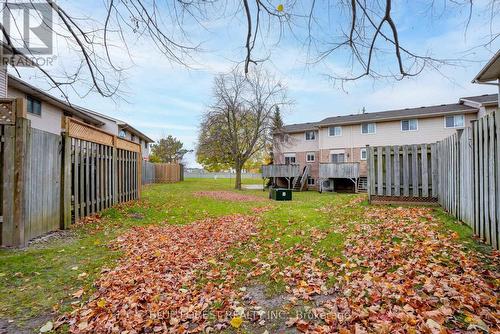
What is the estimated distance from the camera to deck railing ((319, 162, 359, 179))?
21.3 meters

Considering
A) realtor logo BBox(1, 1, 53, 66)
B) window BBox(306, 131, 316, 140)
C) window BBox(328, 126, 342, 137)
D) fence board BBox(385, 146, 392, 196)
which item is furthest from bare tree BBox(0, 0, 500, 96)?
window BBox(306, 131, 316, 140)

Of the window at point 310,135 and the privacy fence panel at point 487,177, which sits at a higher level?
the window at point 310,135

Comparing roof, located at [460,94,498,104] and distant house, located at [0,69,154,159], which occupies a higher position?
roof, located at [460,94,498,104]

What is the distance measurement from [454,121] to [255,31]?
75.9 ft

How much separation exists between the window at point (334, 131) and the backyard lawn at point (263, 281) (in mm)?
19790

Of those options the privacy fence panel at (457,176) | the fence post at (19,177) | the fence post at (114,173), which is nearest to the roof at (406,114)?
the privacy fence panel at (457,176)

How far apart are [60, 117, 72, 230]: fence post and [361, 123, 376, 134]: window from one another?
22.6 m

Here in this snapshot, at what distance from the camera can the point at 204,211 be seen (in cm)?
966

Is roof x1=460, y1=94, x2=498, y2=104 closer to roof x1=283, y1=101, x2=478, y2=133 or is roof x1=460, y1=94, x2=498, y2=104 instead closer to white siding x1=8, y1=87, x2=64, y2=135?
roof x1=283, y1=101, x2=478, y2=133

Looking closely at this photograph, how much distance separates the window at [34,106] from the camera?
552 inches

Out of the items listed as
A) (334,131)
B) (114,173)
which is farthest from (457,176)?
(334,131)

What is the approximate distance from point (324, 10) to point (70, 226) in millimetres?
6845

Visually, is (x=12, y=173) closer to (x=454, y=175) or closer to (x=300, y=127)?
(x=454, y=175)

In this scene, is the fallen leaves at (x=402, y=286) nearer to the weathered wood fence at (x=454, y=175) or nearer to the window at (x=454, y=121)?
the weathered wood fence at (x=454, y=175)
